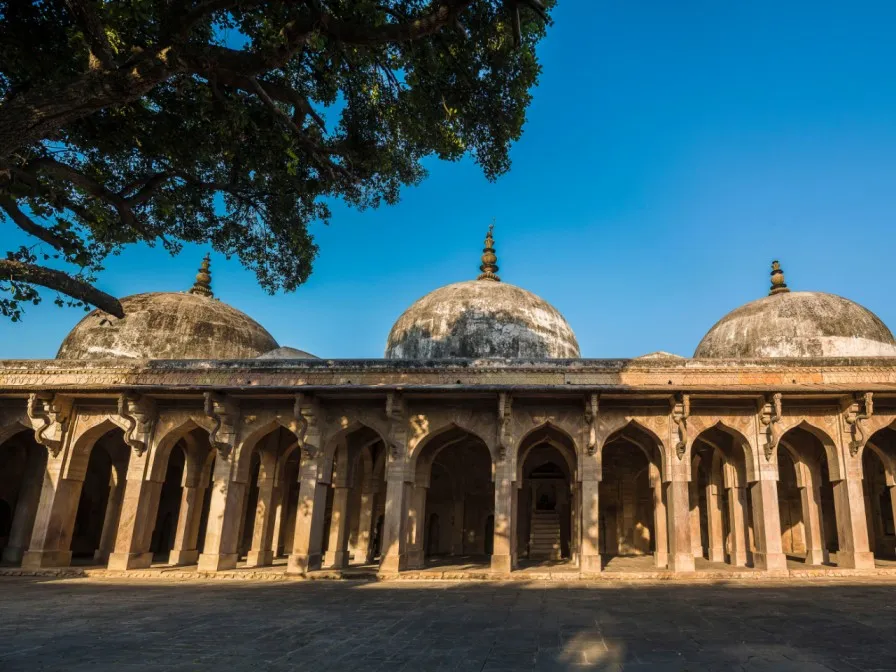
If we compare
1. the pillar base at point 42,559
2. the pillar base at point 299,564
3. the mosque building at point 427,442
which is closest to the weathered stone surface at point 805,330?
the mosque building at point 427,442

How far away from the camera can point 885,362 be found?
1464 cm

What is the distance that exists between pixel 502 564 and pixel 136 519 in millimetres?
9006

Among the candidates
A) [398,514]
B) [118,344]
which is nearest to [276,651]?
[398,514]

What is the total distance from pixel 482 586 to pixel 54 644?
758 cm

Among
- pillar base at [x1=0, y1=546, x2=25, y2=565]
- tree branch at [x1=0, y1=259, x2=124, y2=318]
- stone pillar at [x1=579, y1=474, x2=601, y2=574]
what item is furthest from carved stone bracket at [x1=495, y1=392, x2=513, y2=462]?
pillar base at [x1=0, y1=546, x2=25, y2=565]

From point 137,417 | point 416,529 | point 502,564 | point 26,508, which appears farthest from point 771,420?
point 26,508

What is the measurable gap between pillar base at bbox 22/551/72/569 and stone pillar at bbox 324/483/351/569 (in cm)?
651

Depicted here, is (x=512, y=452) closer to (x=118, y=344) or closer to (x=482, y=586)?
(x=482, y=586)

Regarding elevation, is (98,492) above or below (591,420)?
below

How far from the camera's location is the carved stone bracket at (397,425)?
48.2 ft

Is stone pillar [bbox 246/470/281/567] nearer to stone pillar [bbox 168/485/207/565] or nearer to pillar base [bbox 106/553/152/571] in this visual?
stone pillar [bbox 168/485/207/565]

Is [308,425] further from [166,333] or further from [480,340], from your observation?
[166,333]

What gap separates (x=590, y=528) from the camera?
45.9 feet

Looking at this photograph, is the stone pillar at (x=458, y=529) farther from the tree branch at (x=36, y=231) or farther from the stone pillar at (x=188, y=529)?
the tree branch at (x=36, y=231)
